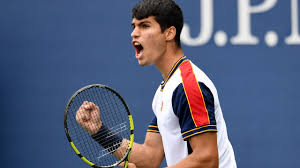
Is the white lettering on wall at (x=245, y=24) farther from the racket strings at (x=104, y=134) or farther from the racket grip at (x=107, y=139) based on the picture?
the racket grip at (x=107, y=139)

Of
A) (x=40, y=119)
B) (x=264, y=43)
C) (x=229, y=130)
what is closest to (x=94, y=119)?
(x=40, y=119)

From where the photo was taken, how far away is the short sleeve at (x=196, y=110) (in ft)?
7.39

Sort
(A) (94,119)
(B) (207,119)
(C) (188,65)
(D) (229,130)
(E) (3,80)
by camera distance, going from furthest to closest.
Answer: (D) (229,130)
(E) (3,80)
(A) (94,119)
(C) (188,65)
(B) (207,119)

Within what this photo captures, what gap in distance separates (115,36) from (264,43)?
4.14 ft

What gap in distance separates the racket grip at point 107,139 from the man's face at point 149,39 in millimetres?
445

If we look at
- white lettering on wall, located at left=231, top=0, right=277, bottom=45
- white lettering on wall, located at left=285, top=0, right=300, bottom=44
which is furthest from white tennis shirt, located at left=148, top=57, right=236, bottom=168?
white lettering on wall, located at left=285, top=0, right=300, bottom=44

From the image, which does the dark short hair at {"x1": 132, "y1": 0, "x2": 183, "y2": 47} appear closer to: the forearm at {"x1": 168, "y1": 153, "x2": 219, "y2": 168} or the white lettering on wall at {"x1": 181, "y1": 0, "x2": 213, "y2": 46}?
the forearm at {"x1": 168, "y1": 153, "x2": 219, "y2": 168}

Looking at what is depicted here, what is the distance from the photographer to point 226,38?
14.5 ft

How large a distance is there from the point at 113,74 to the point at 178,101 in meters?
1.99

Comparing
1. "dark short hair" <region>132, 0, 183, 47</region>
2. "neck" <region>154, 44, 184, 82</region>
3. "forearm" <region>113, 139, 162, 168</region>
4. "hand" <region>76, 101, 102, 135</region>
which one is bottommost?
"forearm" <region>113, 139, 162, 168</region>

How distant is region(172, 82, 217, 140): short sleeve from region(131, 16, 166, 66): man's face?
0.31 m

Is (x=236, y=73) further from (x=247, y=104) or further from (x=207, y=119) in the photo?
(x=207, y=119)

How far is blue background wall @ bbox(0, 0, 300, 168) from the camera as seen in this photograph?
13.5 feet

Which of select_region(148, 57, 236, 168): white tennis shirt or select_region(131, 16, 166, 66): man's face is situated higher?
select_region(131, 16, 166, 66): man's face
